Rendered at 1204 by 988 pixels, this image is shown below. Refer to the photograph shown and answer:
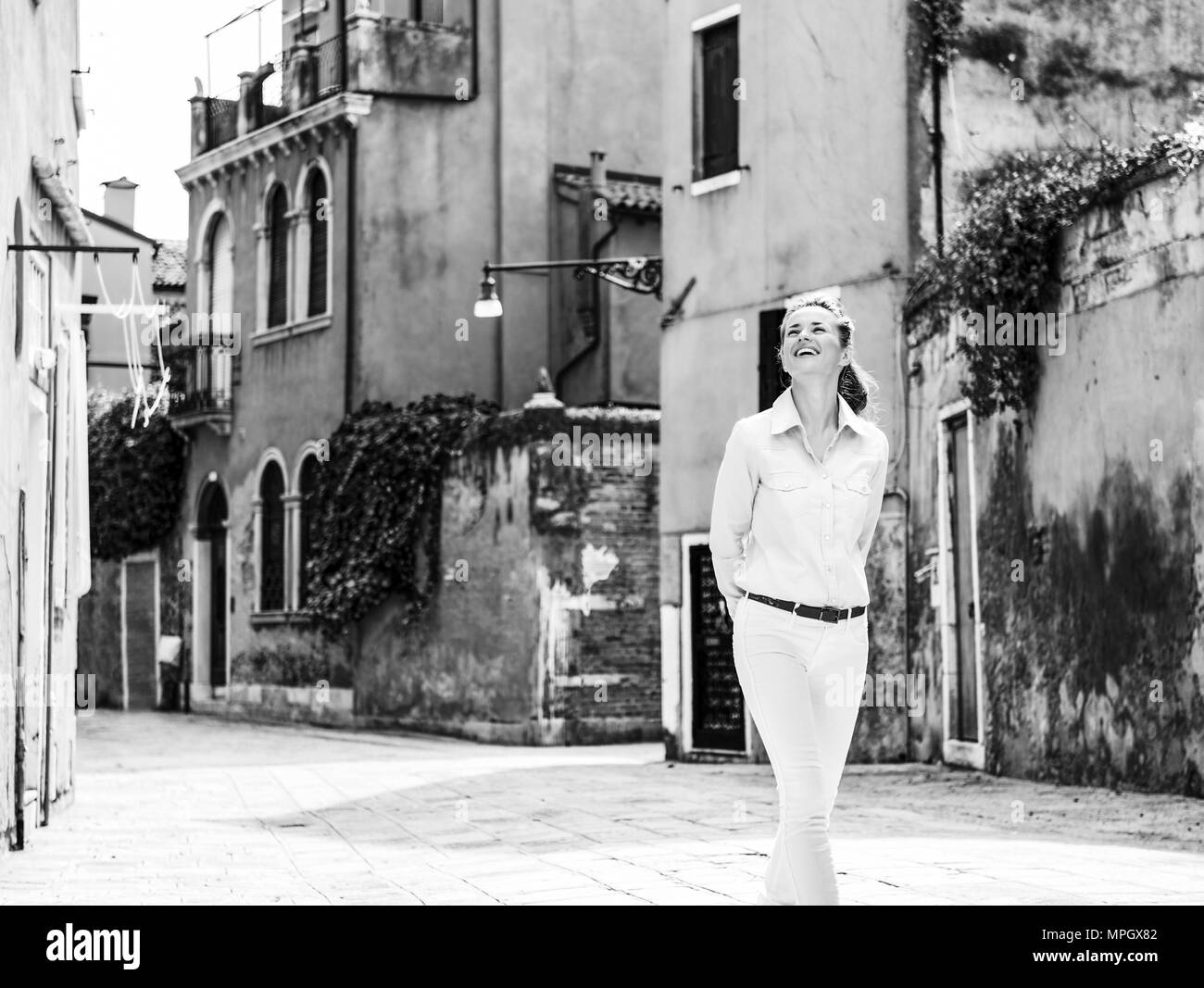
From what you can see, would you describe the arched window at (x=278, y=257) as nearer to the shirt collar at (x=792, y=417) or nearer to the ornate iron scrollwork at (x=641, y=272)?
the ornate iron scrollwork at (x=641, y=272)

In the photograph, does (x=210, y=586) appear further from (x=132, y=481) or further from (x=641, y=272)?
(x=641, y=272)

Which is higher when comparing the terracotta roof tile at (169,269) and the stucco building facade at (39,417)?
the terracotta roof tile at (169,269)

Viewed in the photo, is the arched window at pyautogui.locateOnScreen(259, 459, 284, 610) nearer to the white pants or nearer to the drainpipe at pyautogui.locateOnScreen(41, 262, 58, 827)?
the drainpipe at pyautogui.locateOnScreen(41, 262, 58, 827)

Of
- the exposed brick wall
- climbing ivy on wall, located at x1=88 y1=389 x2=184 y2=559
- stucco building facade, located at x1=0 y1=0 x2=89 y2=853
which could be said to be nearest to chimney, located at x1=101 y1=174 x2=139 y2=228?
climbing ivy on wall, located at x1=88 y1=389 x2=184 y2=559

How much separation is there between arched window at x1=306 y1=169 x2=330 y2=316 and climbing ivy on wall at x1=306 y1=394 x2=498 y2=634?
2449 mm

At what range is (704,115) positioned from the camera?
19188 mm

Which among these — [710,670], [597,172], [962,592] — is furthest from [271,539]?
[962,592]

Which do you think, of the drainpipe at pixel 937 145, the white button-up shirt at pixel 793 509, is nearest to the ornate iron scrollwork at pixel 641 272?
the drainpipe at pixel 937 145

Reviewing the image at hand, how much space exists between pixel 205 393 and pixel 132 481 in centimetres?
281

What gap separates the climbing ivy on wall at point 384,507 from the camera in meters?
23.8

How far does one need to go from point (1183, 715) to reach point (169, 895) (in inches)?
246

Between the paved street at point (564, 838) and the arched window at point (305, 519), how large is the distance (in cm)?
861

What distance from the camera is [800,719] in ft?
19.6
